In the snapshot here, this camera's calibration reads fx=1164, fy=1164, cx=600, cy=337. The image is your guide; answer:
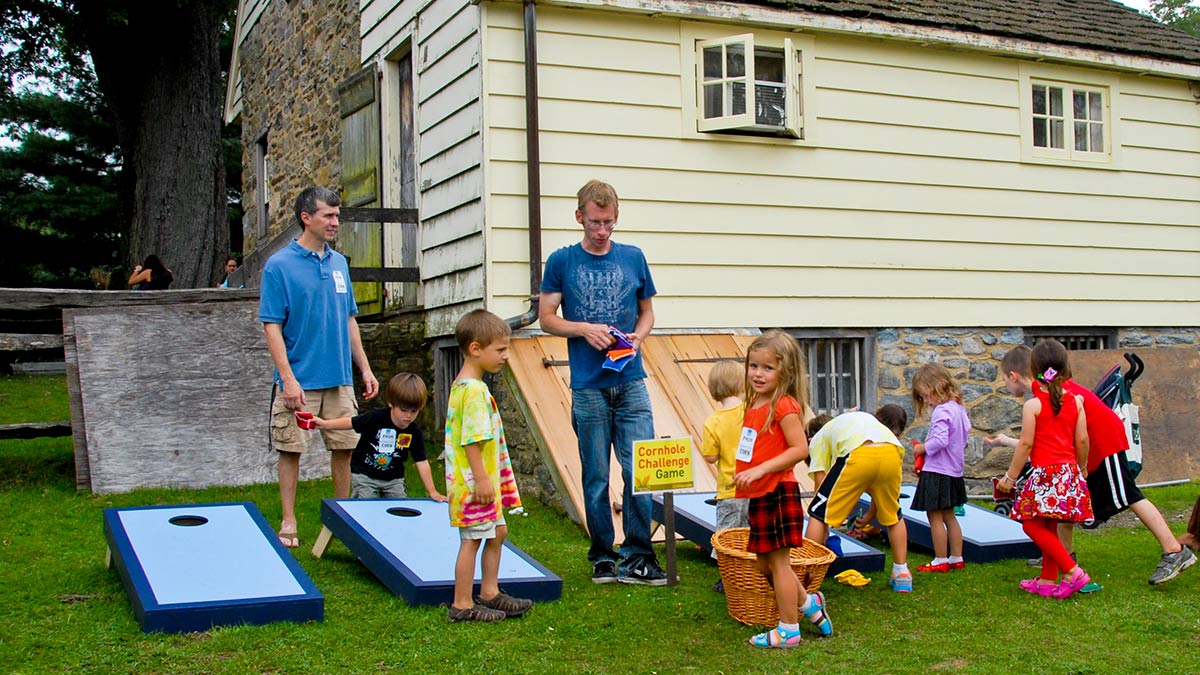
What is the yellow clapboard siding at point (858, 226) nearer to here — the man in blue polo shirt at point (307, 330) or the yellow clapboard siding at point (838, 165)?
the yellow clapboard siding at point (838, 165)

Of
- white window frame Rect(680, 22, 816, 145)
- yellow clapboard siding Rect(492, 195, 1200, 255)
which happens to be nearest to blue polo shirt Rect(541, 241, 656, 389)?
yellow clapboard siding Rect(492, 195, 1200, 255)

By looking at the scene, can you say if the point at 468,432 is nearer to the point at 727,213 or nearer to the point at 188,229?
the point at 727,213

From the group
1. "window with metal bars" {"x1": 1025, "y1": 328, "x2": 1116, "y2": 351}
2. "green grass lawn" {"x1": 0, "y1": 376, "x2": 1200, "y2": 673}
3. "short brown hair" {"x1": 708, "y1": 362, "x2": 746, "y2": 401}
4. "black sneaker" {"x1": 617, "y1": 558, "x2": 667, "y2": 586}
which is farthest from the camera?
"window with metal bars" {"x1": 1025, "y1": 328, "x2": 1116, "y2": 351}

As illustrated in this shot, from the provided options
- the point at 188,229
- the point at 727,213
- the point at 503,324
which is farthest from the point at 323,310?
the point at 188,229

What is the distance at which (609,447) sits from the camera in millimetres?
5766

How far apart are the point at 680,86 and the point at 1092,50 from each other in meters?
4.41

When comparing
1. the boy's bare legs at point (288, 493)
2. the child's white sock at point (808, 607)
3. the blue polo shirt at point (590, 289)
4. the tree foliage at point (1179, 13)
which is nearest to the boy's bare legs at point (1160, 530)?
the child's white sock at point (808, 607)

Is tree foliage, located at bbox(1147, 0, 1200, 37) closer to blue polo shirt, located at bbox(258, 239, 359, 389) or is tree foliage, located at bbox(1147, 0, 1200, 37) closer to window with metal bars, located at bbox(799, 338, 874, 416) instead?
window with metal bars, located at bbox(799, 338, 874, 416)

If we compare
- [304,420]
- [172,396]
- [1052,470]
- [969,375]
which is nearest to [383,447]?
[304,420]

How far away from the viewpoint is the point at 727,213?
9.47 meters

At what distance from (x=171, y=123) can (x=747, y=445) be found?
1070 centimetres

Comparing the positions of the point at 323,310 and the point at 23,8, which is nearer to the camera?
the point at 323,310

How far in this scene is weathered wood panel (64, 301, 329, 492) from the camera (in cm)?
800

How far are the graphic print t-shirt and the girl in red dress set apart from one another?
327cm
